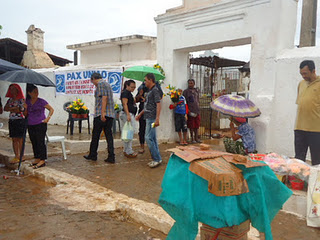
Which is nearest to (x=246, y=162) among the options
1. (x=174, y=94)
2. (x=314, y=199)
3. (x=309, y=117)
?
(x=314, y=199)

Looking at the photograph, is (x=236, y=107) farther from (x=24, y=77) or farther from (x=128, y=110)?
(x=24, y=77)

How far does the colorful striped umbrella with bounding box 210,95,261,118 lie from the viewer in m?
5.75

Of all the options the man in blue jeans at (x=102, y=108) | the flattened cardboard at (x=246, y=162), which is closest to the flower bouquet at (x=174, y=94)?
the man in blue jeans at (x=102, y=108)

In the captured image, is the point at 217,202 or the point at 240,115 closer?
the point at 217,202

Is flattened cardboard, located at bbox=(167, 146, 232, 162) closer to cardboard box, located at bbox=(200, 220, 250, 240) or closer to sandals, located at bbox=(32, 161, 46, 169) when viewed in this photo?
cardboard box, located at bbox=(200, 220, 250, 240)

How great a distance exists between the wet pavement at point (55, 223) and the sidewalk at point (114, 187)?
0.40ft

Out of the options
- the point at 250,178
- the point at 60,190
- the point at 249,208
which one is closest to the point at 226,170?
the point at 250,178

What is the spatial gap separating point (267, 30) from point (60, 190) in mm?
5349

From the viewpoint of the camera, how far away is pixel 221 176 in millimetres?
1715

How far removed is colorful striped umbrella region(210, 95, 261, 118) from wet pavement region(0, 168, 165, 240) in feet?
10.4

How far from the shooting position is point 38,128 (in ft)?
18.4

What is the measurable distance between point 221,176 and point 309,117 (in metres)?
3.54

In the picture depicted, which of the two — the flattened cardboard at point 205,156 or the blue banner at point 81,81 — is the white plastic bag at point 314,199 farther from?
the blue banner at point 81,81

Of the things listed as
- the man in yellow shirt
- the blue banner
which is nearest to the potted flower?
the blue banner
